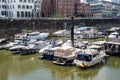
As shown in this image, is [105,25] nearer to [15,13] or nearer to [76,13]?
[76,13]

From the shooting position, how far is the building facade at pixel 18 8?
95188 millimetres

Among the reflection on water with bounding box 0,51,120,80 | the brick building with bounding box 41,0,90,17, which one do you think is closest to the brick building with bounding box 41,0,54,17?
the brick building with bounding box 41,0,90,17

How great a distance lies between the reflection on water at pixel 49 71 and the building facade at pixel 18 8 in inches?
2106

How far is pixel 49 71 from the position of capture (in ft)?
123

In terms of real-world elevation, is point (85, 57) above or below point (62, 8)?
below

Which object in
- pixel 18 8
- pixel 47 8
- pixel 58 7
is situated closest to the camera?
pixel 18 8

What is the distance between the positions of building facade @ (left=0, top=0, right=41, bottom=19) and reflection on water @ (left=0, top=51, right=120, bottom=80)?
176ft

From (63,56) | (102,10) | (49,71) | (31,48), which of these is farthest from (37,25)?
(102,10)

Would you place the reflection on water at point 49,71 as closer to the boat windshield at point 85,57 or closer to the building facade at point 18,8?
the boat windshield at point 85,57

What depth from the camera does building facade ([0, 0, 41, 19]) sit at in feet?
312

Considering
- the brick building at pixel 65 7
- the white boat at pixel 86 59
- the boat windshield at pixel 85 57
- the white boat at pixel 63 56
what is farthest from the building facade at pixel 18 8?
the boat windshield at pixel 85 57

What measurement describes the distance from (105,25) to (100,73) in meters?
71.9

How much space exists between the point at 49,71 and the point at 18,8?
208 feet

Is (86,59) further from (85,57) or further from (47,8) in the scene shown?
(47,8)
